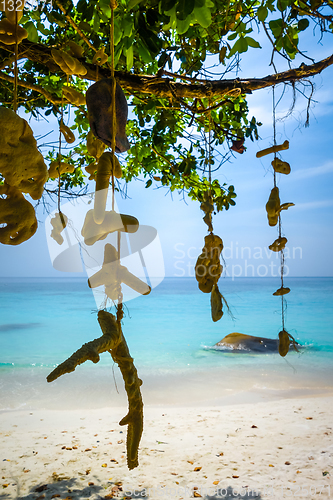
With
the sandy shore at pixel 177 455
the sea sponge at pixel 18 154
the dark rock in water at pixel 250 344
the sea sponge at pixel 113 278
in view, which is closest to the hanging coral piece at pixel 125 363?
the sea sponge at pixel 113 278

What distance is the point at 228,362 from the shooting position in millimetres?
9094

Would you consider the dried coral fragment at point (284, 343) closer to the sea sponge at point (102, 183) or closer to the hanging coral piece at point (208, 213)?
the hanging coral piece at point (208, 213)

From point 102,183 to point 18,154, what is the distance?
0.15 m

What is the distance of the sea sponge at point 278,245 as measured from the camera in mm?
1212

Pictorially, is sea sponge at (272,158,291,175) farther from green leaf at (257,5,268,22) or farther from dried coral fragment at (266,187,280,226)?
green leaf at (257,5,268,22)

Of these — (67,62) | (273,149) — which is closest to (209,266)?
(273,149)

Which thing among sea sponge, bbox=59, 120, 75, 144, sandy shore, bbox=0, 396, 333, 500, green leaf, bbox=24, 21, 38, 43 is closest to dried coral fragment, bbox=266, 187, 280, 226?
sea sponge, bbox=59, 120, 75, 144

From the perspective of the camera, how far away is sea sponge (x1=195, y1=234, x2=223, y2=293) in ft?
3.33

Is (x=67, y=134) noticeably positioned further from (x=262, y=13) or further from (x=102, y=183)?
(x=262, y=13)

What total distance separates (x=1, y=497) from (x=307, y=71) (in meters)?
3.29

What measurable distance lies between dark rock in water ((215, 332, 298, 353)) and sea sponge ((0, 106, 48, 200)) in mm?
9988

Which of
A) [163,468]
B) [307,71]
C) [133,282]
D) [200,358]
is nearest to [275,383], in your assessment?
[200,358]

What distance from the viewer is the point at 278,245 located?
4.00 feet

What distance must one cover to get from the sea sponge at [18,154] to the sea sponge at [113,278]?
0.61ft
